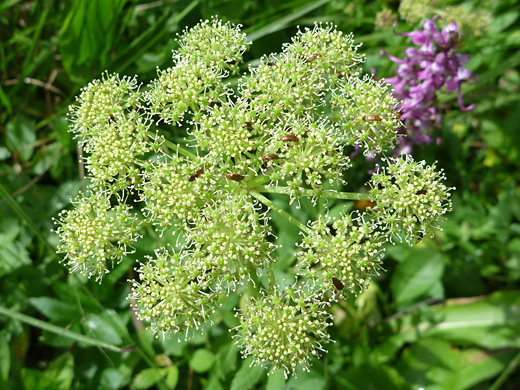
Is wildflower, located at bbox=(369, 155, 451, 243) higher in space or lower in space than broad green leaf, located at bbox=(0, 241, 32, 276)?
lower

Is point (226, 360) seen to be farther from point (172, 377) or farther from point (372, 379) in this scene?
point (372, 379)

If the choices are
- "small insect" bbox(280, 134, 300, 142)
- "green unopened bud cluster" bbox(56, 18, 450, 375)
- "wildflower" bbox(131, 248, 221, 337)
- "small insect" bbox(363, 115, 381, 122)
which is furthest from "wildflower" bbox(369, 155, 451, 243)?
"wildflower" bbox(131, 248, 221, 337)

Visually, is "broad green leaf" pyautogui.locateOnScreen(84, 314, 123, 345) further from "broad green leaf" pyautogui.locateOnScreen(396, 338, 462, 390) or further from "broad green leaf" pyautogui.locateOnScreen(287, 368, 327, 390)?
"broad green leaf" pyautogui.locateOnScreen(396, 338, 462, 390)

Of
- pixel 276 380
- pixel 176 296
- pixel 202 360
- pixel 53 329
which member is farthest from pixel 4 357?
pixel 276 380

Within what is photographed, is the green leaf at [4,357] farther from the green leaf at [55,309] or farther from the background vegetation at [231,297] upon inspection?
the green leaf at [55,309]

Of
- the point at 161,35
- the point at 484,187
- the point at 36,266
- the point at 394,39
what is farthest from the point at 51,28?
the point at 484,187

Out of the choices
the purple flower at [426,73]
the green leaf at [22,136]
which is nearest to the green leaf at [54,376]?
the green leaf at [22,136]

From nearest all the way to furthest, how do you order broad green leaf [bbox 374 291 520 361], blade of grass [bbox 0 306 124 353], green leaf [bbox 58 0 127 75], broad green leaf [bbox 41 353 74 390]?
blade of grass [bbox 0 306 124 353] < broad green leaf [bbox 41 353 74 390] < green leaf [bbox 58 0 127 75] < broad green leaf [bbox 374 291 520 361]

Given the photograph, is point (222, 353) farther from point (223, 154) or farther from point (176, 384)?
point (223, 154)
